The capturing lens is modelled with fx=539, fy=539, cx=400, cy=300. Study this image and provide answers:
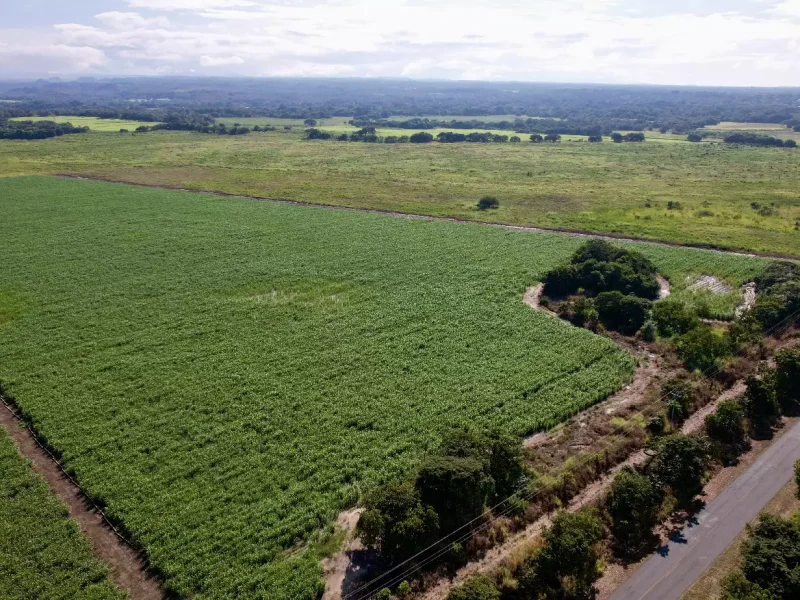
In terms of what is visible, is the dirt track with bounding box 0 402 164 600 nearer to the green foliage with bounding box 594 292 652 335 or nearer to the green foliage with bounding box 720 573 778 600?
the green foliage with bounding box 720 573 778 600

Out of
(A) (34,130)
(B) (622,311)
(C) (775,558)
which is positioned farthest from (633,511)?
(A) (34,130)

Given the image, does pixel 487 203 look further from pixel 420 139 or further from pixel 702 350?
pixel 420 139

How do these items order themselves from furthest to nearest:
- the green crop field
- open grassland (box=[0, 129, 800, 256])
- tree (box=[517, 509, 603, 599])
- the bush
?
1. the bush
2. open grassland (box=[0, 129, 800, 256])
3. the green crop field
4. tree (box=[517, 509, 603, 599])

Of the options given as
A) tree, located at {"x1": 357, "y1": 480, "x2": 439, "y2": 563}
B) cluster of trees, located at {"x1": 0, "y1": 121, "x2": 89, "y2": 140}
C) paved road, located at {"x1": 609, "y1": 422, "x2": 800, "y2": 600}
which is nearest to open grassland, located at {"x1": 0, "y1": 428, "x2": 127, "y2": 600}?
tree, located at {"x1": 357, "y1": 480, "x2": 439, "y2": 563}

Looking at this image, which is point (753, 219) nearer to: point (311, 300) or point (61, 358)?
point (311, 300)

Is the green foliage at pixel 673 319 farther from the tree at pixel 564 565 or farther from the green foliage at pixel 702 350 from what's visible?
the tree at pixel 564 565

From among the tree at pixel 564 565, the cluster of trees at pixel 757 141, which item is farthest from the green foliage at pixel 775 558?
the cluster of trees at pixel 757 141

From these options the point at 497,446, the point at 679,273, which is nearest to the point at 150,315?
the point at 497,446
